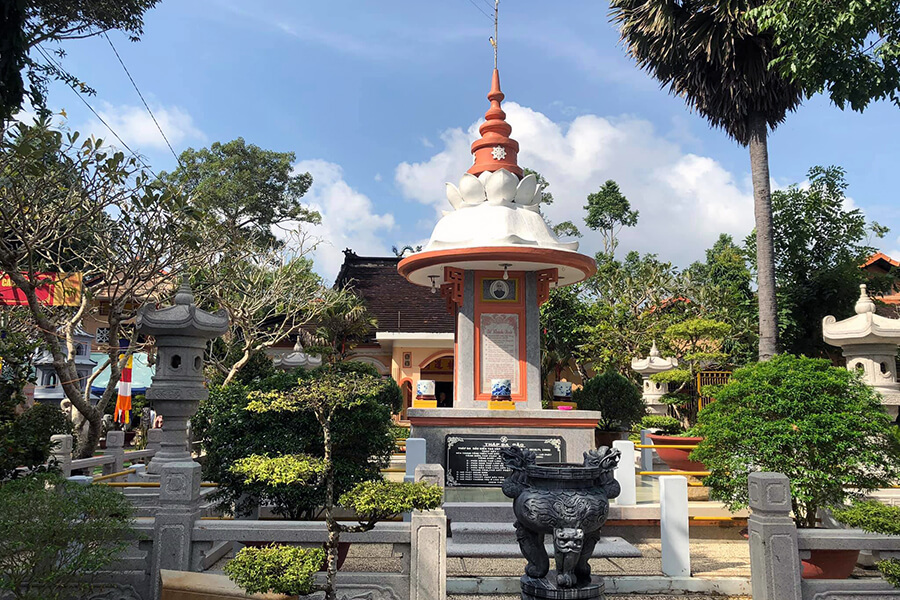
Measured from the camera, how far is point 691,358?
19609 millimetres

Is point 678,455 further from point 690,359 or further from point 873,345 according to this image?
point 690,359

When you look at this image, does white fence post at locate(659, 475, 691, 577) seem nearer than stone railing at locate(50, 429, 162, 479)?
Yes

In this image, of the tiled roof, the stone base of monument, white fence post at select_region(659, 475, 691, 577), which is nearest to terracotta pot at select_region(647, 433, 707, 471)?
white fence post at select_region(659, 475, 691, 577)

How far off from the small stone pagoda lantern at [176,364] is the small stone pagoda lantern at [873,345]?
11.8m

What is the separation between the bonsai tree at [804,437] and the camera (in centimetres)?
684

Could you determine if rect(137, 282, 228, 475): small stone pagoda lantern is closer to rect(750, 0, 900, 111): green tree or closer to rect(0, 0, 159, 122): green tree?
rect(0, 0, 159, 122): green tree

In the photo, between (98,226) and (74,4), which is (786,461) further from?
(74,4)

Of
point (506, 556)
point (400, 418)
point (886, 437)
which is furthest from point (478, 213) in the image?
point (400, 418)

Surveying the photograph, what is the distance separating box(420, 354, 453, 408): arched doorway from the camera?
92.8 ft

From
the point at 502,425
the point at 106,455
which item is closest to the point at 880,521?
the point at 502,425

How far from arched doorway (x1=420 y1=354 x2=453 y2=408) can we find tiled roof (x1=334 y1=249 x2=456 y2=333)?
75.4 inches

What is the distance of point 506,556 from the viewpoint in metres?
7.87

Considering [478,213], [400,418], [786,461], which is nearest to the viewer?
[786,461]

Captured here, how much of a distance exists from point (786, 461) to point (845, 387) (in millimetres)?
1190
